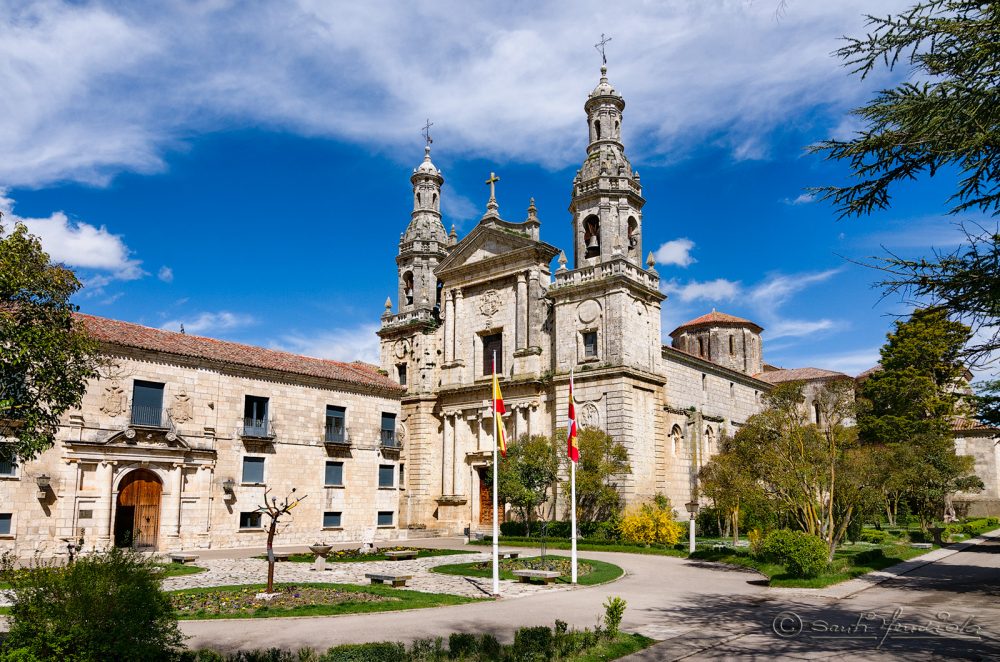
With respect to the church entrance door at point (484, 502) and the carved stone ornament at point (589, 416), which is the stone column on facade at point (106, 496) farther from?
the carved stone ornament at point (589, 416)

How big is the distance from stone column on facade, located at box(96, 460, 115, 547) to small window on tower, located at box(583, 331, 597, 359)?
20256 millimetres

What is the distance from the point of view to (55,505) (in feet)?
81.7

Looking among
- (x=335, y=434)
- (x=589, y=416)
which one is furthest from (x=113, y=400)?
(x=589, y=416)

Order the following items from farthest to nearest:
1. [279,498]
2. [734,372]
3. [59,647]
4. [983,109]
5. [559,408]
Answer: [734,372] → [559,408] → [279,498] → [983,109] → [59,647]

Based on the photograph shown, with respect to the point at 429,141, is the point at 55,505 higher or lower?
lower

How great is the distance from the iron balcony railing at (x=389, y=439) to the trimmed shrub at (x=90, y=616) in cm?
2908

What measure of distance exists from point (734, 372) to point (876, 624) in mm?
33504

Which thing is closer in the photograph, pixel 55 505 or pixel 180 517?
pixel 55 505

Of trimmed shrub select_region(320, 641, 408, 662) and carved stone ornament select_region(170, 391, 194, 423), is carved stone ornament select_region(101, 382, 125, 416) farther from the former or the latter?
trimmed shrub select_region(320, 641, 408, 662)

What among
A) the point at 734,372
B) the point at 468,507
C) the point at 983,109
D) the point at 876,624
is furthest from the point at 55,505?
the point at 734,372

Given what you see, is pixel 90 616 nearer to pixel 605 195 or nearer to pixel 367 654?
pixel 367 654

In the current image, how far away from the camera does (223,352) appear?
3167 centimetres

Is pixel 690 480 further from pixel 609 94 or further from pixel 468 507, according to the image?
pixel 609 94

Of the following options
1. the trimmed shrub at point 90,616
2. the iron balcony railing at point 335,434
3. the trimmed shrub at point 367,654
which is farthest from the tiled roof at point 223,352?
the trimmed shrub at point 367,654
